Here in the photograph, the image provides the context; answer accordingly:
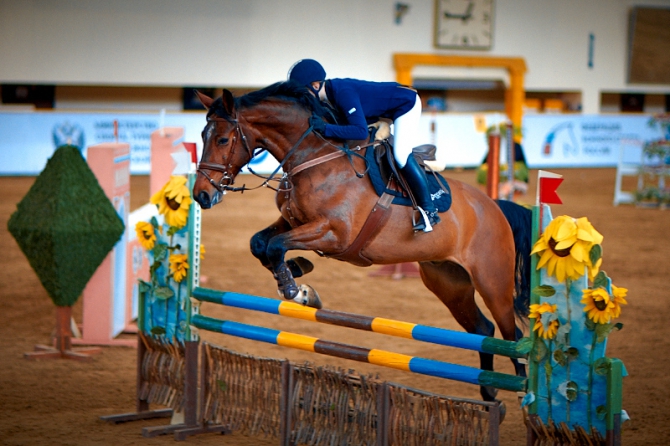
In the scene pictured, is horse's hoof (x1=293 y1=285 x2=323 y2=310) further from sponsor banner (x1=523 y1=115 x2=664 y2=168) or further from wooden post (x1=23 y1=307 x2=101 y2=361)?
sponsor banner (x1=523 y1=115 x2=664 y2=168)

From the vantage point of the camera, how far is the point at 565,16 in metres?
21.2

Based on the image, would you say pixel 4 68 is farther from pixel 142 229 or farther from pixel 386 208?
pixel 386 208

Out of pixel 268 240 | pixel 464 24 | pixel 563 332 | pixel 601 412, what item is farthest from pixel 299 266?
pixel 464 24

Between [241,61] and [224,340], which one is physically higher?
[241,61]

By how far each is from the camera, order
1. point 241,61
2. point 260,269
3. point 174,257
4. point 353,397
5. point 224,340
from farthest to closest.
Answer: point 241,61 → point 260,269 → point 224,340 → point 174,257 → point 353,397

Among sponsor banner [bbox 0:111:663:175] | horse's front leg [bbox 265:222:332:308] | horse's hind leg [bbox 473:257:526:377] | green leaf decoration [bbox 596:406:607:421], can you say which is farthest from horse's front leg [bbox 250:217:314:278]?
sponsor banner [bbox 0:111:663:175]

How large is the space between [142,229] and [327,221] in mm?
1299

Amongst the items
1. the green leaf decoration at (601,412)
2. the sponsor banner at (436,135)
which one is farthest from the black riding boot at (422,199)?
the sponsor banner at (436,135)

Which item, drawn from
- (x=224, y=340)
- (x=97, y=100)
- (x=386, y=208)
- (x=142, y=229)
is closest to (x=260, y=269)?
(x=224, y=340)

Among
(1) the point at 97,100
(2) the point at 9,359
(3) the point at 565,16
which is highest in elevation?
(3) the point at 565,16

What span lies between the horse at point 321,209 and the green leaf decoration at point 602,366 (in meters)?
1.05

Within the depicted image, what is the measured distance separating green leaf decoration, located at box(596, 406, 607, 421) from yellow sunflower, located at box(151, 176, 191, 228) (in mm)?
2324

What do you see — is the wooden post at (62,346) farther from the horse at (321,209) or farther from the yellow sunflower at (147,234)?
the horse at (321,209)

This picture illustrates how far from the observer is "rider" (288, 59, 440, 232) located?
365cm
